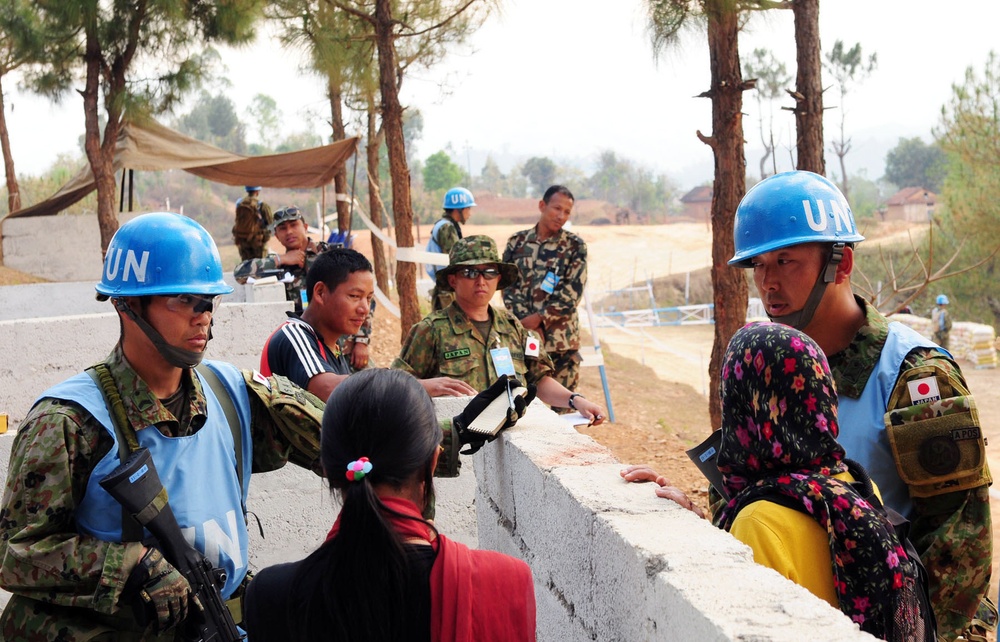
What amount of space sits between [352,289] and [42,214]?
13590mm

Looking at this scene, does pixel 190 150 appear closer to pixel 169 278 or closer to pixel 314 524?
pixel 314 524

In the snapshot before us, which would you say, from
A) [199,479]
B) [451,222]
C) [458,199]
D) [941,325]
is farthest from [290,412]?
[941,325]

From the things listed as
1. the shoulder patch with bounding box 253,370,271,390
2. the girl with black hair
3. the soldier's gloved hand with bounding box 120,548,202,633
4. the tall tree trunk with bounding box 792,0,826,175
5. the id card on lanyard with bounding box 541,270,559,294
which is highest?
the tall tree trunk with bounding box 792,0,826,175

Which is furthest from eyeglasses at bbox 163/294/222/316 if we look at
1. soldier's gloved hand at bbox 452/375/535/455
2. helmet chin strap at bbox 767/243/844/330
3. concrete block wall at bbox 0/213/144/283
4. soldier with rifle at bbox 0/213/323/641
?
concrete block wall at bbox 0/213/144/283

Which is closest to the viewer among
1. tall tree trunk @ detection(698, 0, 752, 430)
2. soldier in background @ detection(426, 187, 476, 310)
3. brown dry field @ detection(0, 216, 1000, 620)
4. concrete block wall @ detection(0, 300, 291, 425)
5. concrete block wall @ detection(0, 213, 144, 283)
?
concrete block wall @ detection(0, 300, 291, 425)

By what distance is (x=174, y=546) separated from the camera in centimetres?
216

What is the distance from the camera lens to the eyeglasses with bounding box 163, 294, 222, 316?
7.70ft

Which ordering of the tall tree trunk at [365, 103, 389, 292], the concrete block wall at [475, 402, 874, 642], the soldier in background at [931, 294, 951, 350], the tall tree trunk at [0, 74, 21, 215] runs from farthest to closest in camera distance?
the soldier in background at [931, 294, 951, 350] → the tall tree trunk at [0, 74, 21, 215] → the tall tree trunk at [365, 103, 389, 292] → the concrete block wall at [475, 402, 874, 642]

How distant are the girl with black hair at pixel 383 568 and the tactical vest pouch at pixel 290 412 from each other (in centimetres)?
74

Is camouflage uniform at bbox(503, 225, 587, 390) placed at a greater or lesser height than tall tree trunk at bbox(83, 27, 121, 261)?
lesser

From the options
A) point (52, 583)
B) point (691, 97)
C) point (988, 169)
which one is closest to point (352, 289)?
point (52, 583)

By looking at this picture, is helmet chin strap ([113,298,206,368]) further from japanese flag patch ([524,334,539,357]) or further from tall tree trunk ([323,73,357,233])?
tall tree trunk ([323,73,357,233])

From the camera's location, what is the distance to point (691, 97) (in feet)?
22.6

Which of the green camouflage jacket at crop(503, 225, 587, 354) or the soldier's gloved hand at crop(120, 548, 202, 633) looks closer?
the soldier's gloved hand at crop(120, 548, 202, 633)
